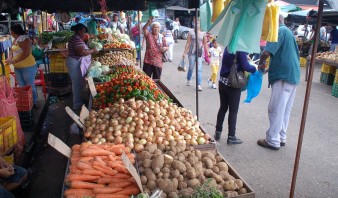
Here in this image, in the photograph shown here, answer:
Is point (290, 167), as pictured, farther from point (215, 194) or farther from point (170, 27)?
point (170, 27)

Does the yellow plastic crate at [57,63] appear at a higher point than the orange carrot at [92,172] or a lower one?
higher

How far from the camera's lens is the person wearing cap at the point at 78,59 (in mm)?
6715

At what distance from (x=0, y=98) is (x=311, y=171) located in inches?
191

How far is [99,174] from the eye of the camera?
2811mm

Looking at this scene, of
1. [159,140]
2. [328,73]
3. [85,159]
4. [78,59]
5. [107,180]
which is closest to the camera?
[107,180]

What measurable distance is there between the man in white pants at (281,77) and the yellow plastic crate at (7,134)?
13.1 feet

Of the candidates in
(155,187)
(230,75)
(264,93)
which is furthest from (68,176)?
(264,93)

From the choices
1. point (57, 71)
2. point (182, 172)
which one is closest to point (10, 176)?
point (182, 172)

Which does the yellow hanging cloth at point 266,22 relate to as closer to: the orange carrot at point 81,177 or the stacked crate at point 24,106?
the orange carrot at point 81,177

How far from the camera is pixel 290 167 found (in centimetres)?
459

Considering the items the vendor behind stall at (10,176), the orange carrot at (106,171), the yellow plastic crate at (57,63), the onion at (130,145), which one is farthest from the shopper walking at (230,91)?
the yellow plastic crate at (57,63)

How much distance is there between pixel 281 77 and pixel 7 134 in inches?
165

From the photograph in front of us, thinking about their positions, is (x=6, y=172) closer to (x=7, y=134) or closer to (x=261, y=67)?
(x=7, y=134)

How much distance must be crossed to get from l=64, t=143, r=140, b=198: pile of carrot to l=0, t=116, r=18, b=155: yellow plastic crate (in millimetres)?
1435
